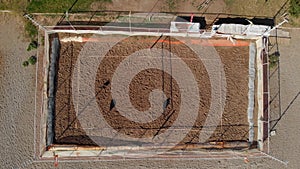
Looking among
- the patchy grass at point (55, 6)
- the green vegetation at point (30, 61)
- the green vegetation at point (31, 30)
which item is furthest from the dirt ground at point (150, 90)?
the patchy grass at point (55, 6)

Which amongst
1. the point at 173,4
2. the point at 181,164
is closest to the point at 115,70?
the point at 173,4

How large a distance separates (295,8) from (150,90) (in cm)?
927

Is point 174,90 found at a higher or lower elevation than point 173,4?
lower

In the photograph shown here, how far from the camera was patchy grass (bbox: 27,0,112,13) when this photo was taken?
20.0 metres

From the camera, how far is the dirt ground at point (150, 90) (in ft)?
64.2

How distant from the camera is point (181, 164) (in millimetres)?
19656

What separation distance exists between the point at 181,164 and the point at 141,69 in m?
5.54

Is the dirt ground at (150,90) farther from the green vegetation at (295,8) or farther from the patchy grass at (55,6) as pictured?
the green vegetation at (295,8)

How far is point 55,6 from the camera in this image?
20.0 metres

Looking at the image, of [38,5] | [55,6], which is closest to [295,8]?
[55,6]

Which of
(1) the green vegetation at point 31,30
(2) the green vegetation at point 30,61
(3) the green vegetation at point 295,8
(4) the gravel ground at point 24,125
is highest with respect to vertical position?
(3) the green vegetation at point 295,8

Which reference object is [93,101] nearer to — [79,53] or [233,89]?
[79,53]

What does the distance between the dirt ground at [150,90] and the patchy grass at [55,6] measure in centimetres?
196

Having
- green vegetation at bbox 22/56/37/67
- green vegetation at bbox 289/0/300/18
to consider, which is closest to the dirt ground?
green vegetation at bbox 22/56/37/67
